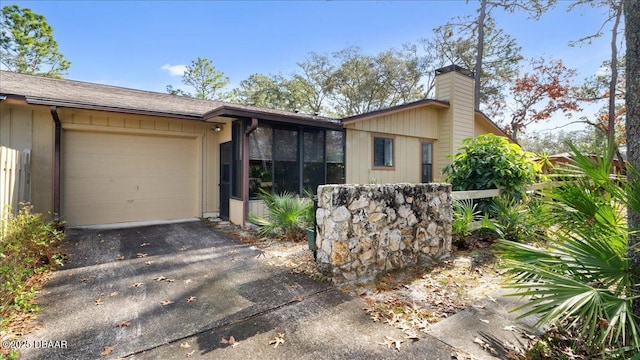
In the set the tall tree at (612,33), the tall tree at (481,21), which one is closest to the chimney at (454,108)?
the tall tree at (612,33)

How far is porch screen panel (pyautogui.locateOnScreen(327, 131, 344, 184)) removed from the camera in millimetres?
8453

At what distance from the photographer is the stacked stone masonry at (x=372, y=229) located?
3830mm

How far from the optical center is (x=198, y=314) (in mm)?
3004

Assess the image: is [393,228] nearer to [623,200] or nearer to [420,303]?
[420,303]

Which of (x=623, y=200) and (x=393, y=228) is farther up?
(x=623, y=200)

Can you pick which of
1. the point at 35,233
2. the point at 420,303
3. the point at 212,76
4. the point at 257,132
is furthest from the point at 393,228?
the point at 212,76

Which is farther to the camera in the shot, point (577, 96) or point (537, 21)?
point (577, 96)

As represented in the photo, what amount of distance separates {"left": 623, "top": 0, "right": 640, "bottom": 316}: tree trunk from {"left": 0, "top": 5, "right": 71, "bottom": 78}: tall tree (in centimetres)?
2713

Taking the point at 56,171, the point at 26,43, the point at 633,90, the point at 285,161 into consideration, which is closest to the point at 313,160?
the point at 285,161

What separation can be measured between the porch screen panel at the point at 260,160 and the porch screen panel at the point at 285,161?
0.14 metres

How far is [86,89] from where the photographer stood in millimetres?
7852

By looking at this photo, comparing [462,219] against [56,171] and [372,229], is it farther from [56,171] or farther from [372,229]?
[56,171]

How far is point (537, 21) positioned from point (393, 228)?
13.7m

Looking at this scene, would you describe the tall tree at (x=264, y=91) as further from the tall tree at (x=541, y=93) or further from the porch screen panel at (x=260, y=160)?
the porch screen panel at (x=260, y=160)
